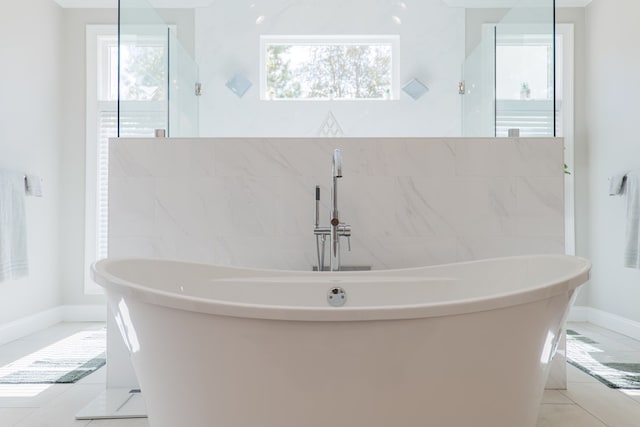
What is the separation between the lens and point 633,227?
305 cm

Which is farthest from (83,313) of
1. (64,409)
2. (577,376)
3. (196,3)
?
(577,376)

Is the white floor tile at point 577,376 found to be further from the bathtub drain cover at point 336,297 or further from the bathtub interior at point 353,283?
the bathtub drain cover at point 336,297

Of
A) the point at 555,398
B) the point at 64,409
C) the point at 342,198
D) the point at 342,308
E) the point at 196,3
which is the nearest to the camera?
the point at 342,308

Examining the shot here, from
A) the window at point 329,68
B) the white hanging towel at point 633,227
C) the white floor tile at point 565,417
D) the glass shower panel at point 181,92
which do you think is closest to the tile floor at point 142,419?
the white floor tile at point 565,417

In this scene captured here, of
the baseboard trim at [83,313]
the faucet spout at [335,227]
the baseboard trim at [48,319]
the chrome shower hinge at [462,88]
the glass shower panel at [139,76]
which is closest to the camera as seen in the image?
the faucet spout at [335,227]

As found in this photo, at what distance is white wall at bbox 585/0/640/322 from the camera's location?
329cm

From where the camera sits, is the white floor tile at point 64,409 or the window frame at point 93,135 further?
the window frame at point 93,135

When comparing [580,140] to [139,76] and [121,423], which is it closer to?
[139,76]

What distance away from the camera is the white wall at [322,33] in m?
2.99

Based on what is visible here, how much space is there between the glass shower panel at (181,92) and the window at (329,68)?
50 cm

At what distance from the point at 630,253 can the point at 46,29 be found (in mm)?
4480

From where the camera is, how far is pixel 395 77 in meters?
3.26

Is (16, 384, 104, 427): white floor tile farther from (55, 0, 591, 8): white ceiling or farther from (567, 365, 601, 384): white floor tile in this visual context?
(567, 365, 601, 384): white floor tile

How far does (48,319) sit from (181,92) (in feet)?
6.91
